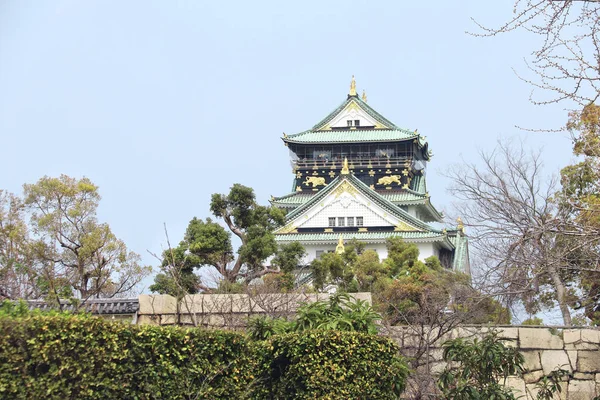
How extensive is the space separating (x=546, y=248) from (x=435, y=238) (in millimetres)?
29375

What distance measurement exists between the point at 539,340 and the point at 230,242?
42.3 ft

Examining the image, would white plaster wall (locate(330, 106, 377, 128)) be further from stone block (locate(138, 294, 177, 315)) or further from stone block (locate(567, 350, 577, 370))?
stone block (locate(567, 350, 577, 370))

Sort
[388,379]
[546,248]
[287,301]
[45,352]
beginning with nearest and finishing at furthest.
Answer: [45,352] < [388,379] < [546,248] < [287,301]

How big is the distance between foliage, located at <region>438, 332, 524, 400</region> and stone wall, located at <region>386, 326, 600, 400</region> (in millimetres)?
2035

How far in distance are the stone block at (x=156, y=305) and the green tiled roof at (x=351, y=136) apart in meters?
36.7

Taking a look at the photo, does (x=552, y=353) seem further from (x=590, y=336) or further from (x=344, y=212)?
(x=344, y=212)

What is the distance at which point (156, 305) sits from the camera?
13.6 meters

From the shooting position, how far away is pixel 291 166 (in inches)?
2024

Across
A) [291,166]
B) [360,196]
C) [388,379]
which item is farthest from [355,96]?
[388,379]

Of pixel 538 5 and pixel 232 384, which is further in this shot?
pixel 232 384

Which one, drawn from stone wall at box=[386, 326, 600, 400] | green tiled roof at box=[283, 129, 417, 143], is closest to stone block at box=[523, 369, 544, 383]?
stone wall at box=[386, 326, 600, 400]

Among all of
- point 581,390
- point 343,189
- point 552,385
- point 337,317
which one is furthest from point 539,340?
point 343,189

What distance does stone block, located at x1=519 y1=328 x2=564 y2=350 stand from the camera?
1323cm

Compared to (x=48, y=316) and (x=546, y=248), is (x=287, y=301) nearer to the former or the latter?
(x=546, y=248)
